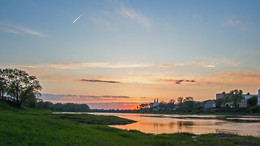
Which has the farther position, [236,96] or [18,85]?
[236,96]

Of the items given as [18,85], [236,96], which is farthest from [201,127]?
[236,96]

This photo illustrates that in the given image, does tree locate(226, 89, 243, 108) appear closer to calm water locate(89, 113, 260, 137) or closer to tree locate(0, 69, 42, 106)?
calm water locate(89, 113, 260, 137)

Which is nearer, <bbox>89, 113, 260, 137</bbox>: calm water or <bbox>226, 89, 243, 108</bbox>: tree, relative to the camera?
<bbox>89, 113, 260, 137</bbox>: calm water

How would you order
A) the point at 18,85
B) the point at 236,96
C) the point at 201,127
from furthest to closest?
the point at 236,96 → the point at 18,85 → the point at 201,127

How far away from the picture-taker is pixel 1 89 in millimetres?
85250

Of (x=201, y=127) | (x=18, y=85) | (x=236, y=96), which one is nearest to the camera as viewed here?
(x=201, y=127)

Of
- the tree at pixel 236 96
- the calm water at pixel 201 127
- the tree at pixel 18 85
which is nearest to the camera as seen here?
the calm water at pixel 201 127

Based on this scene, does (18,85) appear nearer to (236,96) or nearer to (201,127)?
(201,127)

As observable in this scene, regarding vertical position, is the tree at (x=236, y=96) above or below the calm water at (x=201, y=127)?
above

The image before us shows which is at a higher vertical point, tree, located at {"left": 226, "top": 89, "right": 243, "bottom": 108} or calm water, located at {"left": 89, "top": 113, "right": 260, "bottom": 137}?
tree, located at {"left": 226, "top": 89, "right": 243, "bottom": 108}

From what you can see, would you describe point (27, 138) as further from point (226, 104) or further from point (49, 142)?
point (226, 104)

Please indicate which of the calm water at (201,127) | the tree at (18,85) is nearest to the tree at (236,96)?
the calm water at (201,127)

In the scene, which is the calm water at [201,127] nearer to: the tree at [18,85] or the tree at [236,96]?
the tree at [18,85]

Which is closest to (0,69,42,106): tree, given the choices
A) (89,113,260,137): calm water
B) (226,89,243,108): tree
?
(89,113,260,137): calm water
